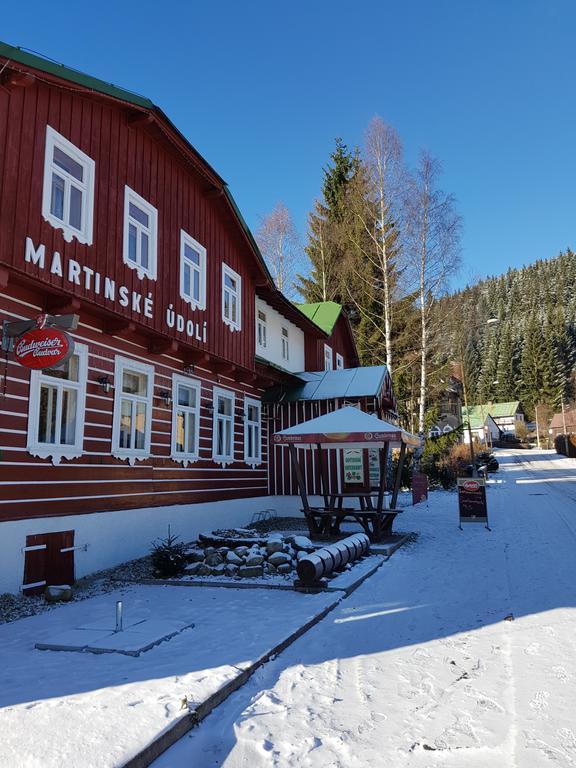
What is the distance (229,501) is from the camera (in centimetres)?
1420

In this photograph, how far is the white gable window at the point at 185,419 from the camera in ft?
39.5

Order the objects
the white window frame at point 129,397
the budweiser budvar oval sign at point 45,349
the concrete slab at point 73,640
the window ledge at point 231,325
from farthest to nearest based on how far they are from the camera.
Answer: the window ledge at point 231,325 < the white window frame at point 129,397 < the budweiser budvar oval sign at point 45,349 < the concrete slab at point 73,640

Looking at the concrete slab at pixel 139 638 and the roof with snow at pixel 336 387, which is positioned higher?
the roof with snow at pixel 336 387

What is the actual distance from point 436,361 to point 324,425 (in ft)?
64.5

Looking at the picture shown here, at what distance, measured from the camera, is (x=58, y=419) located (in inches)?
345

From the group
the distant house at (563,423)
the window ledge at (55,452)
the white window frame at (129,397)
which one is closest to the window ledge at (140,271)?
the white window frame at (129,397)

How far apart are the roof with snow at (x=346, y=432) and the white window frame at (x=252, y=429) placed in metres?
3.47

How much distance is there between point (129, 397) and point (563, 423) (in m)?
83.2

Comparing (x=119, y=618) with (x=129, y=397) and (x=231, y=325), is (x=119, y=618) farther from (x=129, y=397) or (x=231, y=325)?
(x=231, y=325)

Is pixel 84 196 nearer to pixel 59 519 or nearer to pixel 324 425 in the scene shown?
pixel 59 519

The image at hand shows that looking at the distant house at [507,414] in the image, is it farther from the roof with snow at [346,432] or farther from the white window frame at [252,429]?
the roof with snow at [346,432]

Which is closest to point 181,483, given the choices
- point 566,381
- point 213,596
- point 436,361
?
point 213,596

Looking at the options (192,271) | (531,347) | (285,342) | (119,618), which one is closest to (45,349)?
(119,618)

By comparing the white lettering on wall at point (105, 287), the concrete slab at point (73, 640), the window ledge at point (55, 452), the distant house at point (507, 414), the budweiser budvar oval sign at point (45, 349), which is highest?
the distant house at point (507, 414)
